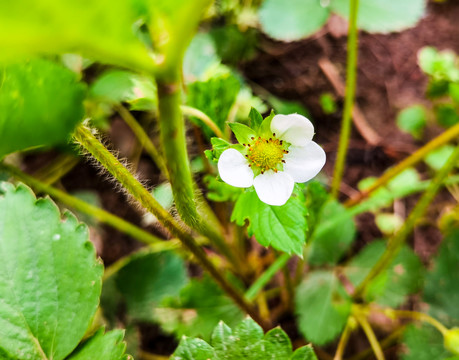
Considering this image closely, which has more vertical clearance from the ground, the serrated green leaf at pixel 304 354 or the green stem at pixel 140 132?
the serrated green leaf at pixel 304 354

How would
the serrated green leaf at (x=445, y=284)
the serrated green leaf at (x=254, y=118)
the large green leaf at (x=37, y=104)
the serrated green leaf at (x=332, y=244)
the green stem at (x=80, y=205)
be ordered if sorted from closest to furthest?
the large green leaf at (x=37, y=104) → the serrated green leaf at (x=254, y=118) → the green stem at (x=80, y=205) → the serrated green leaf at (x=445, y=284) → the serrated green leaf at (x=332, y=244)

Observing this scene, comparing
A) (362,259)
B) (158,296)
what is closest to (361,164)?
(362,259)

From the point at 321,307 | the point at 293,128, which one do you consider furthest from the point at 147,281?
the point at 293,128

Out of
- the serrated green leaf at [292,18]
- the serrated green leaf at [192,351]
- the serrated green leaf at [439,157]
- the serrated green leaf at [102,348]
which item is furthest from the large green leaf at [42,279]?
the serrated green leaf at [439,157]

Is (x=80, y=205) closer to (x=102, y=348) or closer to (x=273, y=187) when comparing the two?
(x=102, y=348)

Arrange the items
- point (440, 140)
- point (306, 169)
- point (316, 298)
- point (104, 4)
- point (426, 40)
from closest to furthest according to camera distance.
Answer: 1. point (104, 4)
2. point (306, 169)
3. point (440, 140)
4. point (316, 298)
5. point (426, 40)

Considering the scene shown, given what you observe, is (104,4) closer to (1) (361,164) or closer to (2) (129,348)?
(2) (129,348)

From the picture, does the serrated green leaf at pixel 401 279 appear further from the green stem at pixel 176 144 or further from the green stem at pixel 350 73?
the green stem at pixel 176 144
